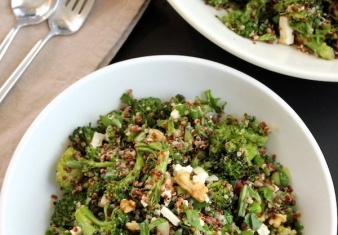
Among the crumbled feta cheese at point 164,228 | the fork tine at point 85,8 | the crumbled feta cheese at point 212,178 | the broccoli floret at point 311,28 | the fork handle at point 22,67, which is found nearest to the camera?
the crumbled feta cheese at point 164,228

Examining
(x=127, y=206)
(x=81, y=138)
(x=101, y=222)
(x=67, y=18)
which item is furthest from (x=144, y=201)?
(x=67, y=18)

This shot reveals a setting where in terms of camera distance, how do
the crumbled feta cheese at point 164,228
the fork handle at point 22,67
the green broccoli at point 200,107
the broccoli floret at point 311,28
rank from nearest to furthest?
the crumbled feta cheese at point 164,228 < the green broccoli at point 200,107 < the broccoli floret at point 311,28 < the fork handle at point 22,67

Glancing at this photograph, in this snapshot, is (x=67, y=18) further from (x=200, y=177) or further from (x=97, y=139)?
(x=200, y=177)

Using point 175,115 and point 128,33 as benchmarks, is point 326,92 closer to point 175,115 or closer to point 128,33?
point 175,115

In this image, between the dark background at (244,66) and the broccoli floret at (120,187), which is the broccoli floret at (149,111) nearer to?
the broccoli floret at (120,187)

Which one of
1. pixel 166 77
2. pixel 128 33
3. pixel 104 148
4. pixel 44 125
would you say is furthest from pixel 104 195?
pixel 128 33

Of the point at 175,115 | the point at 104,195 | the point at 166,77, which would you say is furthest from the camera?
the point at 166,77

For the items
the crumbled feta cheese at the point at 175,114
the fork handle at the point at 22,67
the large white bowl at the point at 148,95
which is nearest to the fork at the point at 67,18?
the fork handle at the point at 22,67
